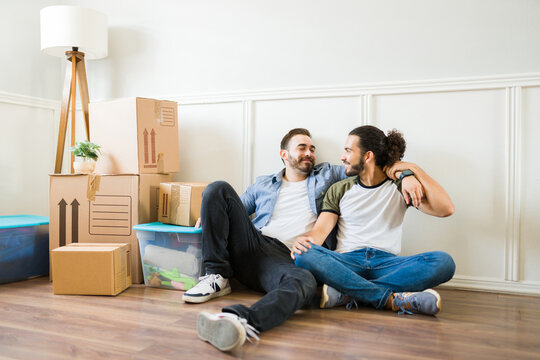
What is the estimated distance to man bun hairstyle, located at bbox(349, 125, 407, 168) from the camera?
2.02 metres

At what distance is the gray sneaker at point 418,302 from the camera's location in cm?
167

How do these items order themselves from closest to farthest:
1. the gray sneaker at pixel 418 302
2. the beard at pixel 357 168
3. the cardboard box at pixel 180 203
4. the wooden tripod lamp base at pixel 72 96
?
the gray sneaker at pixel 418 302, the beard at pixel 357 168, the cardboard box at pixel 180 203, the wooden tripod lamp base at pixel 72 96

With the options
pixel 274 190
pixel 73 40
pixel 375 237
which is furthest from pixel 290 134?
pixel 73 40

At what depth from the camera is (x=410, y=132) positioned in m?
2.25

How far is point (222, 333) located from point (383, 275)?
2.74 feet

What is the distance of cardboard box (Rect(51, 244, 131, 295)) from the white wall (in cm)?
88

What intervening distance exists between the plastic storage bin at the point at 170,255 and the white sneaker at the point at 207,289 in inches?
5.6

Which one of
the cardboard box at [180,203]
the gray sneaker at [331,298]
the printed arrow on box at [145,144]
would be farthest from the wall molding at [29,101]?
the gray sneaker at [331,298]

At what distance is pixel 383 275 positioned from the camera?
5.99 ft

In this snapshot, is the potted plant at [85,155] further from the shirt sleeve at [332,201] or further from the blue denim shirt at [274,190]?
the shirt sleeve at [332,201]

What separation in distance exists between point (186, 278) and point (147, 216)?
0.42 m

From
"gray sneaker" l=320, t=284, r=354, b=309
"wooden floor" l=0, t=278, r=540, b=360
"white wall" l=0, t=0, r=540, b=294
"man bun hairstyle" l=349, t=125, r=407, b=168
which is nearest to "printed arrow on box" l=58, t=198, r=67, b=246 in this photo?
"wooden floor" l=0, t=278, r=540, b=360

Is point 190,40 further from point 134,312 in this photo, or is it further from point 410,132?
point 134,312

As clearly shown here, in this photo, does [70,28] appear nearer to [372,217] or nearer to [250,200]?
[250,200]
